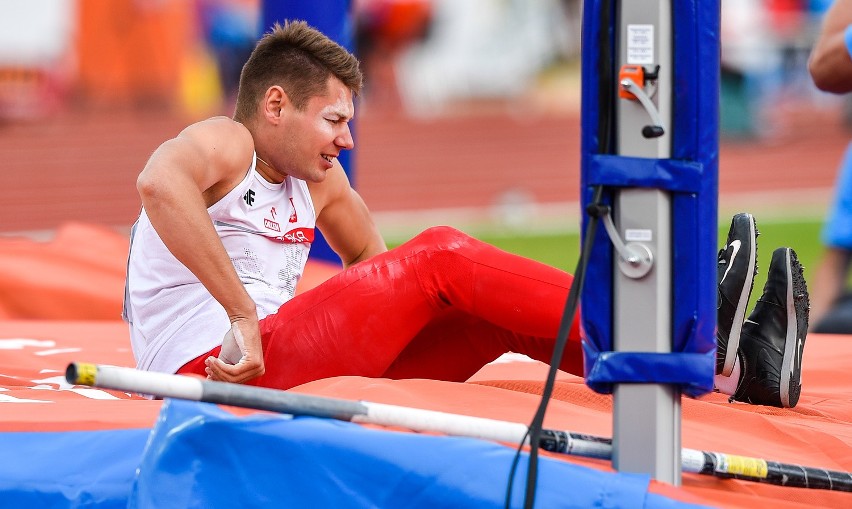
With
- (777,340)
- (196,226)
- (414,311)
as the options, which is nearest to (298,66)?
(196,226)

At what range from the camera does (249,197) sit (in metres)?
2.41

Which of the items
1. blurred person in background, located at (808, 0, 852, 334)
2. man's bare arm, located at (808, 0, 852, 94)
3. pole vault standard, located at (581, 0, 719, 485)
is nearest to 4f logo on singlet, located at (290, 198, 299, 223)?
pole vault standard, located at (581, 0, 719, 485)

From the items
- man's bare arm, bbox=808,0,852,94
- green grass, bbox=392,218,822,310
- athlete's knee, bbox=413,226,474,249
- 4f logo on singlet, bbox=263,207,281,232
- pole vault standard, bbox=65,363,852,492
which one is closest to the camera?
pole vault standard, bbox=65,363,852,492

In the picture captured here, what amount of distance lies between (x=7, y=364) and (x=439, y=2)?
1318cm

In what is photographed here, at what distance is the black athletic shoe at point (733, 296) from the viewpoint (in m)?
2.23

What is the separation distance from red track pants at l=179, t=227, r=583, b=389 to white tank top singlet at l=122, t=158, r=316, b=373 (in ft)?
0.21

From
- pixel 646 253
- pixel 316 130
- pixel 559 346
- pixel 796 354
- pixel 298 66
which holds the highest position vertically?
pixel 298 66

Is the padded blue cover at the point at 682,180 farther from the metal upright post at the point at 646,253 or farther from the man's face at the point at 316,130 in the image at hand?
the man's face at the point at 316,130

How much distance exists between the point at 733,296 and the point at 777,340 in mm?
167

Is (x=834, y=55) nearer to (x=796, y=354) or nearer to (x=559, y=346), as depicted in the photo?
(x=796, y=354)

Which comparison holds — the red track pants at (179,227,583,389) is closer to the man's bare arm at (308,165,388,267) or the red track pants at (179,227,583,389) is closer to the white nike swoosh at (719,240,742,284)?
the white nike swoosh at (719,240,742,284)

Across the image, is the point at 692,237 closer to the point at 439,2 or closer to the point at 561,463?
the point at 561,463

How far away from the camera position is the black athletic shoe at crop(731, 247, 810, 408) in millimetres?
2324

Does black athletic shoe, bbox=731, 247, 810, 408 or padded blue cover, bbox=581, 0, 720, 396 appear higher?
padded blue cover, bbox=581, 0, 720, 396
